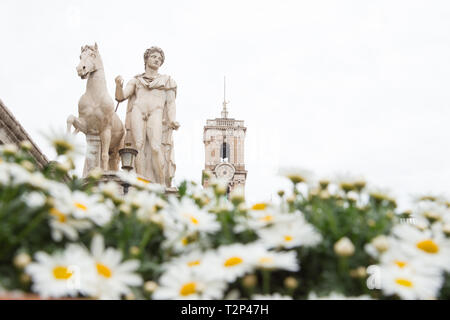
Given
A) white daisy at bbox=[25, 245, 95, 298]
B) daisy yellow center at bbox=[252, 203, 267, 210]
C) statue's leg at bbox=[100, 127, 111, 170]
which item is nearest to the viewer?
white daisy at bbox=[25, 245, 95, 298]

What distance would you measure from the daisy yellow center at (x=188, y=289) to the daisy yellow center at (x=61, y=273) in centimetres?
31

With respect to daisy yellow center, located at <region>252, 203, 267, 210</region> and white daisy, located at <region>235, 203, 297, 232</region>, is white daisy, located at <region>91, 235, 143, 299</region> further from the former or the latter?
daisy yellow center, located at <region>252, 203, 267, 210</region>

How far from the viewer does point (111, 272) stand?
133 cm

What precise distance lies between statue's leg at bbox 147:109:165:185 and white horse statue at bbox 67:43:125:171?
862 millimetres

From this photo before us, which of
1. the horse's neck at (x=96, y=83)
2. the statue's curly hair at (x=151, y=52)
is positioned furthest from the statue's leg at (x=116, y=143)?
the statue's curly hair at (x=151, y=52)

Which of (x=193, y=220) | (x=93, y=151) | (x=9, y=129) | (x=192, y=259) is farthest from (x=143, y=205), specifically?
(x=93, y=151)

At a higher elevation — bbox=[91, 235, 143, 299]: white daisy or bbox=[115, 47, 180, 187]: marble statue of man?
bbox=[115, 47, 180, 187]: marble statue of man

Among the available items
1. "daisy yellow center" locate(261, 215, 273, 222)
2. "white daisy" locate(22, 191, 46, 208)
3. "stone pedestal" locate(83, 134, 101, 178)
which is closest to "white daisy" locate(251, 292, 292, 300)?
"daisy yellow center" locate(261, 215, 273, 222)

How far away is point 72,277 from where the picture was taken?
1.27m

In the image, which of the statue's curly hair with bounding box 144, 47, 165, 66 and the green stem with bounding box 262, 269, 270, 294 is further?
the statue's curly hair with bounding box 144, 47, 165, 66

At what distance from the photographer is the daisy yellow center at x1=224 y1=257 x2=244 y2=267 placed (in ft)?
4.47

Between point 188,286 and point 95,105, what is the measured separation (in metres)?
8.20
